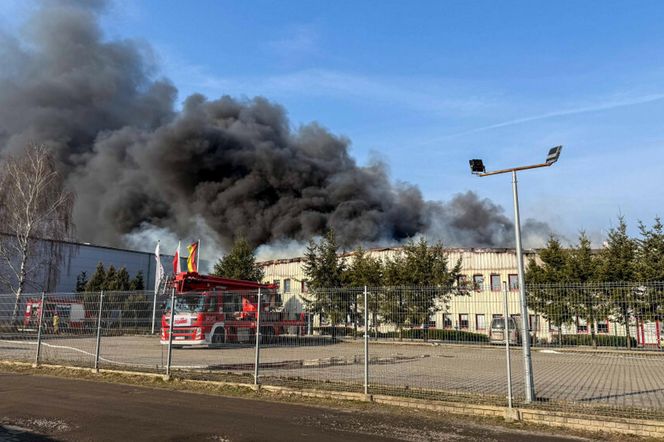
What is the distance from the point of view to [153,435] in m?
5.90

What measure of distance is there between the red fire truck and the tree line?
4.70 meters

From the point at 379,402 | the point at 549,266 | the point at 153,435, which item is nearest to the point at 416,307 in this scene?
the point at 379,402

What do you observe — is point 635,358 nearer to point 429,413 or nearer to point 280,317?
point 429,413

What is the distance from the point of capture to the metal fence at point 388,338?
316 inches

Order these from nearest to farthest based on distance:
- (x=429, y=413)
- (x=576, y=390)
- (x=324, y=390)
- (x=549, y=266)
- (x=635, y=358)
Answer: (x=429, y=413) < (x=635, y=358) < (x=324, y=390) < (x=576, y=390) < (x=549, y=266)

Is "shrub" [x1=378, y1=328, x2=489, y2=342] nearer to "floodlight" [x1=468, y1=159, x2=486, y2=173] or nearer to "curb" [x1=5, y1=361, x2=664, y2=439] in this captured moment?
"curb" [x1=5, y1=361, x2=664, y2=439]

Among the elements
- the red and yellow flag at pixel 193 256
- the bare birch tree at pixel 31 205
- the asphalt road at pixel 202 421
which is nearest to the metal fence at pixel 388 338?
the asphalt road at pixel 202 421

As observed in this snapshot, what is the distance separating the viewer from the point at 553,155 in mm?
7902

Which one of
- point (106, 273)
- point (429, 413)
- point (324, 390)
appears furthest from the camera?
point (106, 273)

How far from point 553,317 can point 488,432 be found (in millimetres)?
3197

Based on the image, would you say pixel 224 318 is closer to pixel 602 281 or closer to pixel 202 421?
pixel 202 421

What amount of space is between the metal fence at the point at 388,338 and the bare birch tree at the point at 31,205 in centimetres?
1847

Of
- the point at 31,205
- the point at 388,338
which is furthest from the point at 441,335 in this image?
the point at 31,205

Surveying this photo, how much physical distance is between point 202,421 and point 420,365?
320 inches
